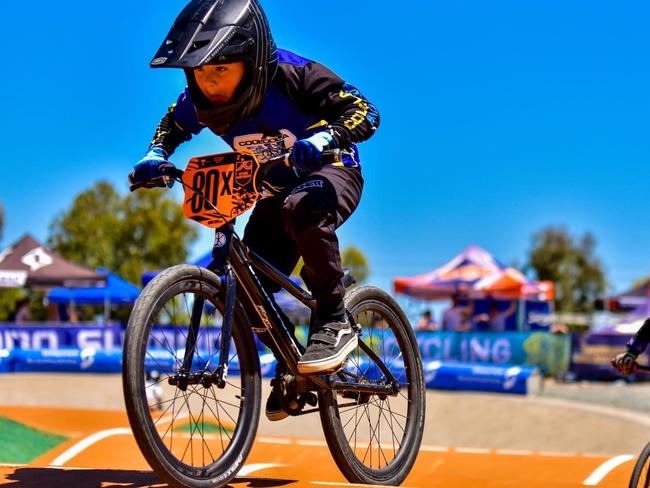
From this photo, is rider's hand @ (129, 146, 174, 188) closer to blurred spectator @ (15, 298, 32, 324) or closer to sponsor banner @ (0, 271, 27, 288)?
blurred spectator @ (15, 298, 32, 324)

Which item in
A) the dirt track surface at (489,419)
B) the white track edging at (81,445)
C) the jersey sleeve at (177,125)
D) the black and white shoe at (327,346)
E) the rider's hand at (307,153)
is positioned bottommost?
the dirt track surface at (489,419)

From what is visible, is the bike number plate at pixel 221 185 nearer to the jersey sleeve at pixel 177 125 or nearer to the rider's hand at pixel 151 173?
the rider's hand at pixel 151 173

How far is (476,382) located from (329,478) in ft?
40.4

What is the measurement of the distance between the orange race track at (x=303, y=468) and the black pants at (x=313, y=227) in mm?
994

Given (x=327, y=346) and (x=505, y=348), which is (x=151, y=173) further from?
(x=505, y=348)

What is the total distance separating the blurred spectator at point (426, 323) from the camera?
22344 mm

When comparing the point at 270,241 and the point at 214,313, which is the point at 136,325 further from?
the point at 270,241

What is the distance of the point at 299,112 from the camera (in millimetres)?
4668

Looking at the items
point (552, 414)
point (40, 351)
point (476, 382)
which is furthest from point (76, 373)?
point (552, 414)

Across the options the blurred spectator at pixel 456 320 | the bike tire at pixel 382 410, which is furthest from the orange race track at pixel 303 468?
the blurred spectator at pixel 456 320

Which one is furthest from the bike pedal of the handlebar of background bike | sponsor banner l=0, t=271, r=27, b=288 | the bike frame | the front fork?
sponsor banner l=0, t=271, r=27, b=288

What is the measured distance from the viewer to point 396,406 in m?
5.62

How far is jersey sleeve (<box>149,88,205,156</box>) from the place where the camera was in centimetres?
483

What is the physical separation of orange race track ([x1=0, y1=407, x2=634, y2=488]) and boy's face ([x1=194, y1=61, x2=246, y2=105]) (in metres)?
1.87
